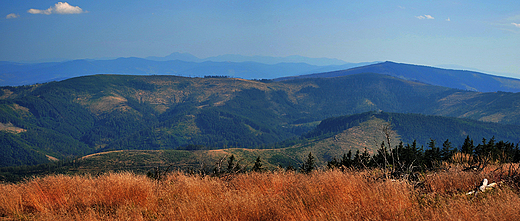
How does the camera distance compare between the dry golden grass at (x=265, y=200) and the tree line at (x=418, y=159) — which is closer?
the dry golden grass at (x=265, y=200)

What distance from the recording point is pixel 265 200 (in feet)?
23.6

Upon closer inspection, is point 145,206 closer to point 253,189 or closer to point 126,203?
point 126,203

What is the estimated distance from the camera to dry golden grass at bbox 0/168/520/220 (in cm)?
602

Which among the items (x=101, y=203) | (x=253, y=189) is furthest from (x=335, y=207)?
(x=101, y=203)

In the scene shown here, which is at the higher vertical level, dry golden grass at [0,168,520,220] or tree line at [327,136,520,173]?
dry golden grass at [0,168,520,220]

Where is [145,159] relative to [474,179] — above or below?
below

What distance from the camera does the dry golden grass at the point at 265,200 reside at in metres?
6.02

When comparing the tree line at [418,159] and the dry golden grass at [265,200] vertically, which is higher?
the dry golden grass at [265,200]

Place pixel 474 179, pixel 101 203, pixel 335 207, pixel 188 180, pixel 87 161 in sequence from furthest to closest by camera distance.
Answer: pixel 87 161 → pixel 188 180 → pixel 474 179 → pixel 101 203 → pixel 335 207

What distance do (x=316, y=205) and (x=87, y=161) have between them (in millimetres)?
163520

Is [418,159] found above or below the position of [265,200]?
below

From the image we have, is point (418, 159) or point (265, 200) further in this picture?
point (418, 159)

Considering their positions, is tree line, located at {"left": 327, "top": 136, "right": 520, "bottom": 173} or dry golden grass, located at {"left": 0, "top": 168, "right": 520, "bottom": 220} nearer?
dry golden grass, located at {"left": 0, "top": 168, "right": 520, "bottom": 220}

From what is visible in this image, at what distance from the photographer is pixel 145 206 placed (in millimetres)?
7316
